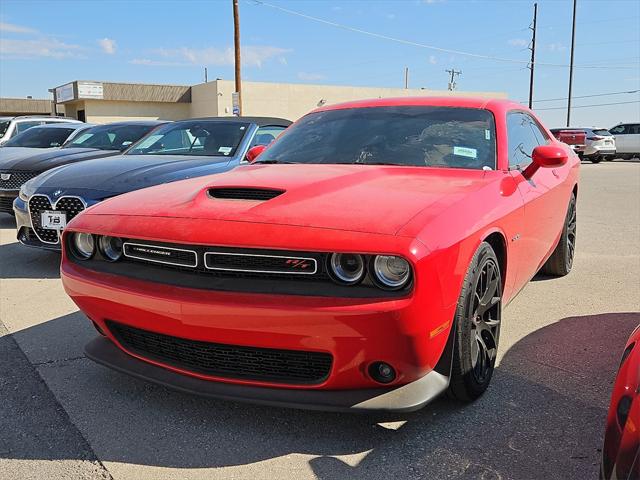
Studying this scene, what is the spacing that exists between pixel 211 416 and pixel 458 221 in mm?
1367

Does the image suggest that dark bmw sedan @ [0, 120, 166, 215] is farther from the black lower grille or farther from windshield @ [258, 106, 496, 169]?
windshield @ [258, 106, 496, 169]

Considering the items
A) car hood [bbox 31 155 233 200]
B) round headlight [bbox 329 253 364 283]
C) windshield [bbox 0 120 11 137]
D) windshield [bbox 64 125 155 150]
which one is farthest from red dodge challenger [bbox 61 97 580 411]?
windshield [bbox 0 120 11 137]

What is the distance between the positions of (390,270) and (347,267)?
0.54 feet

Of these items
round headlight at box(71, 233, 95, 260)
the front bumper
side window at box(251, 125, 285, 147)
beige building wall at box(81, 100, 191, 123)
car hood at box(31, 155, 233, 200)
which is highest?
beige building wall at box(81, 100, 191, 123)

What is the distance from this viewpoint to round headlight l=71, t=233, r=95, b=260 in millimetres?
2893

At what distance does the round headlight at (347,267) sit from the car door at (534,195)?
4.53ft

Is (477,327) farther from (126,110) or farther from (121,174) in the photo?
(126,110)

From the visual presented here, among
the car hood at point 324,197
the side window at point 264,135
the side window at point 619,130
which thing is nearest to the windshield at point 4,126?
the side window at point 264,135

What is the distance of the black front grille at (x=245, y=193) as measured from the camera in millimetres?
2688

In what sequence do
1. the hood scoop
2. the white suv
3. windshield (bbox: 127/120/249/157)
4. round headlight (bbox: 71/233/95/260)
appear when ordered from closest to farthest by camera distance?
the hood scoop, round headlight (bbox: 71/233/95/260), windshield (bbox: 127/120/249/157), the white suv

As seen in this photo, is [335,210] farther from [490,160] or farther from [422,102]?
[422,102]

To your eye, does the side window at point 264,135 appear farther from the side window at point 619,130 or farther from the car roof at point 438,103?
the side window at point 619,130

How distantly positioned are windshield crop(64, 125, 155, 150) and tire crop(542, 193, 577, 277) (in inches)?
223

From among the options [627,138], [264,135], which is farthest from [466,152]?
[627,138]
